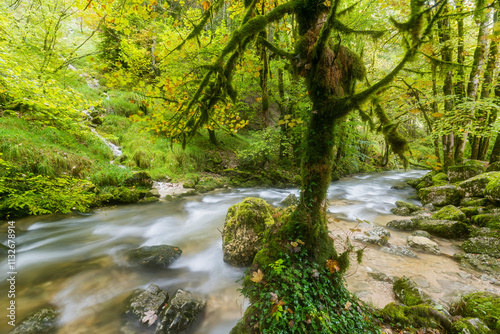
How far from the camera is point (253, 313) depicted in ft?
7.93

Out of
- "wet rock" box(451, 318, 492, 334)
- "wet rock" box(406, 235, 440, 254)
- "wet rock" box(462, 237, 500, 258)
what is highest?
"wet rock" box(451, 318, 492, 334)

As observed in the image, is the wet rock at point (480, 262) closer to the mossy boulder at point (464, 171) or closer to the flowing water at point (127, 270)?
the flowing water at point (127, 270)

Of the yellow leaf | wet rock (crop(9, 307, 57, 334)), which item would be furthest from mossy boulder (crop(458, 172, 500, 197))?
wet rock (crop(9, 307, 57, 334))

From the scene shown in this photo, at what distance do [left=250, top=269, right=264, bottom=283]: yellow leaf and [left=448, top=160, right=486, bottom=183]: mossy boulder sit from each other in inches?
413

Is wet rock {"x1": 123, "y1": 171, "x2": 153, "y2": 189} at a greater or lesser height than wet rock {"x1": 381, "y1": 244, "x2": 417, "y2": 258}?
greater

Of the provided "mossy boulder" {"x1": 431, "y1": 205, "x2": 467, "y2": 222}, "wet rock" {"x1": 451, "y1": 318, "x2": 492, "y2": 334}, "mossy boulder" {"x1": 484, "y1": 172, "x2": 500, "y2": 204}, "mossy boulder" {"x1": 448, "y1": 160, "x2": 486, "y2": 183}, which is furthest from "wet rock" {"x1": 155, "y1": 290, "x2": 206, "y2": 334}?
"mossy boulder" {"x1": 448, "y1": 160, "x2": 486, "y2": 183}

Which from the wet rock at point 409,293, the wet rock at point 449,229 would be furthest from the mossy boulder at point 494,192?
the wet rock at point 409,293

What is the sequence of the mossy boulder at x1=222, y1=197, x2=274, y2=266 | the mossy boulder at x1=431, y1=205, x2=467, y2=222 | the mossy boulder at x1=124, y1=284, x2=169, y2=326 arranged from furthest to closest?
1. the mossy boulder at x1=431, y1=205, x2=467, y2=222
2. the mossy boulder at x1=222, y1=197, x2=274, y2=266
3. the mossy boulder at x1=124, y1=284, x2=169, y2=326

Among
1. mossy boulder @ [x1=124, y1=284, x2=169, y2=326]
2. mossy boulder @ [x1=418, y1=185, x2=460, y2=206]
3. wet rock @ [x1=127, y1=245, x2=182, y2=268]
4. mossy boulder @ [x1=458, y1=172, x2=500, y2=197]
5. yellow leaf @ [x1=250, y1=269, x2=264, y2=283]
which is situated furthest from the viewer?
mossy boulder @ [x1=418, y1=185, x2=460, y2=206]

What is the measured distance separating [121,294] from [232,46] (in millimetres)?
4641

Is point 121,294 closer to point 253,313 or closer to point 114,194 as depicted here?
point 253,313

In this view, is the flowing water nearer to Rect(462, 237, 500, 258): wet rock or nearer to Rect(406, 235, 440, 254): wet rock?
Rect(406, 235, 440, 254): wet rock

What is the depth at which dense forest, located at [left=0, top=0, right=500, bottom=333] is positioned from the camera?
2504 millimetres

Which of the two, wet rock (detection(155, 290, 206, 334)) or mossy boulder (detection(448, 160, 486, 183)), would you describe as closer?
wet rock (detection(155, 290, 206, 334))
